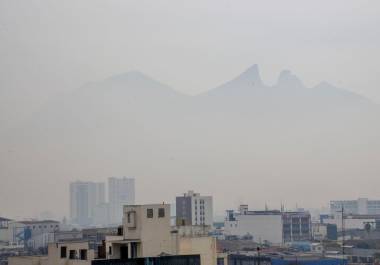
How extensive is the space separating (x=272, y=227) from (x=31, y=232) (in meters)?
6.92

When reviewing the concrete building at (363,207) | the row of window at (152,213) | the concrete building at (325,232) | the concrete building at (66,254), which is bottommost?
the concrete building at (325,232)

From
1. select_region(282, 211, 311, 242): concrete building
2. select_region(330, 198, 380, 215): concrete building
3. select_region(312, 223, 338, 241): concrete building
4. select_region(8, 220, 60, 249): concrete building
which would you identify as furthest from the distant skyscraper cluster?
select_region(282, 211, 311, 242): concrete building

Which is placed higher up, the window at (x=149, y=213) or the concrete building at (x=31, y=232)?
the window at (x=149, y=213)

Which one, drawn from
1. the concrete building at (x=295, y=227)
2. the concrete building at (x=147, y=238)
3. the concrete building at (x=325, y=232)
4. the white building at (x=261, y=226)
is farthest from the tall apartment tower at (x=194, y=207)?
the concrete building at (x=147, y=238)

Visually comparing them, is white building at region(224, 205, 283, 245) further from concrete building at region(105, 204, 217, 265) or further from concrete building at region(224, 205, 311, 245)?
concrete building at region(105, 204, 217, 265)

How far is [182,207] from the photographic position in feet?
68.7

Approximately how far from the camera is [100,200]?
3306 centimetres

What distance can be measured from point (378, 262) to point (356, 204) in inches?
837

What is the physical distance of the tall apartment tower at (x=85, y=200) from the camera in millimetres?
31125

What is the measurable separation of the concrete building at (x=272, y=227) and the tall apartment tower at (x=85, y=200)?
37.4ft

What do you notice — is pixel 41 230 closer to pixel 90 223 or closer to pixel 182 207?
pixel 182 207

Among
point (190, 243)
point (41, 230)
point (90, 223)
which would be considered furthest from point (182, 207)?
point (190, 243)

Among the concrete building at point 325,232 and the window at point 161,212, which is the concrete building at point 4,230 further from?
the window at point 161,212

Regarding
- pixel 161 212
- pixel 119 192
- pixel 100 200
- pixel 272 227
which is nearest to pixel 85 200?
pixel 100 200
